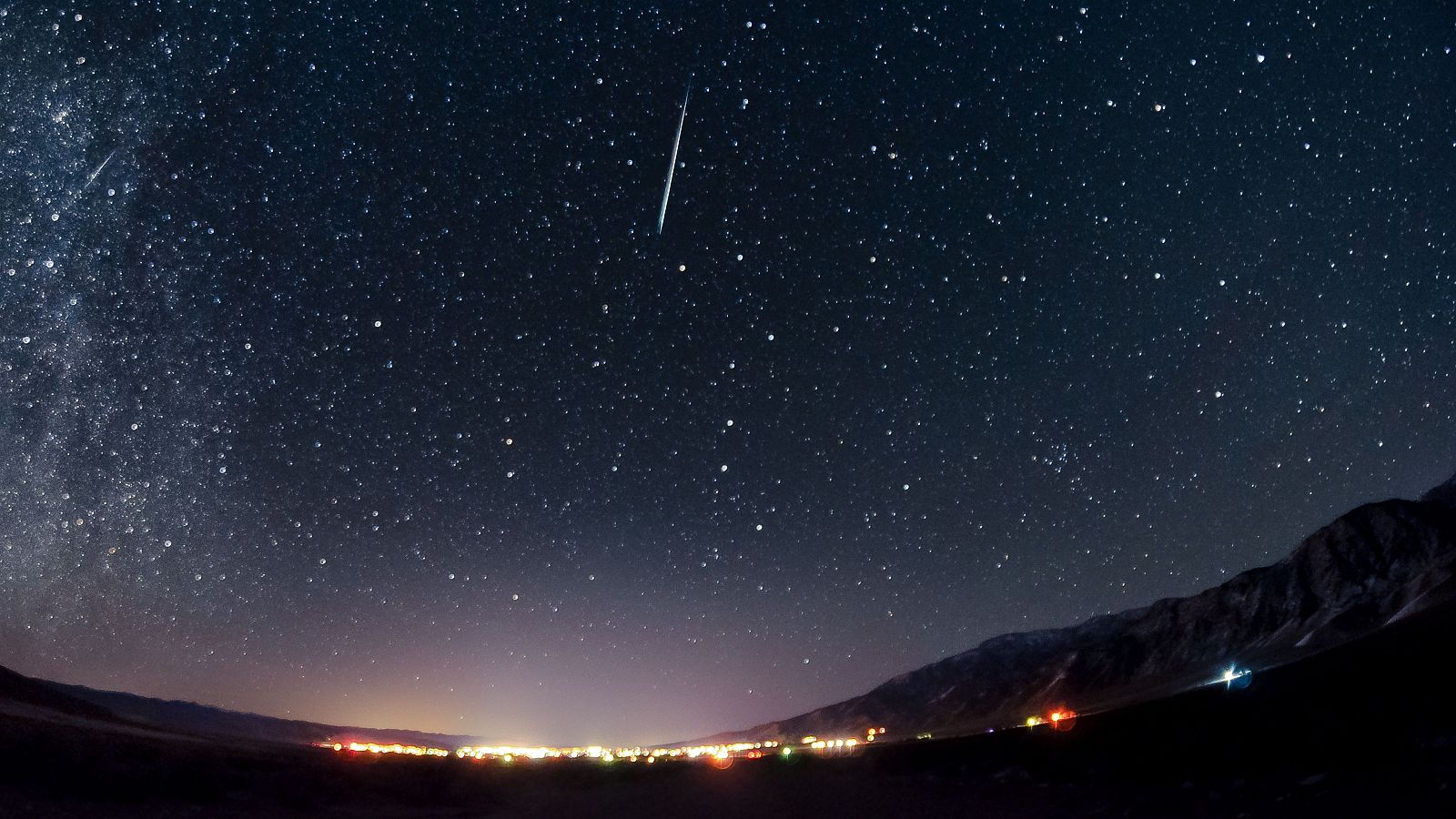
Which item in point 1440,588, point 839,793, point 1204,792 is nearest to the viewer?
point 1204,792

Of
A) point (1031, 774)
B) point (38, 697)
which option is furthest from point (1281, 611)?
point (38, 697)

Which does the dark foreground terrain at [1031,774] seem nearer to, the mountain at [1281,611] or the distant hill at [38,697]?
the distant hill at [38,697]

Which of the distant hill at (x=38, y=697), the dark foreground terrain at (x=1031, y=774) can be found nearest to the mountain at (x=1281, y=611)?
the dark foreground terrain at (x=1031, y=774)

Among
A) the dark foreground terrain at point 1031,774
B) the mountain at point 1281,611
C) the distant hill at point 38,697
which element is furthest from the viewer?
the mountain at point 1281,611

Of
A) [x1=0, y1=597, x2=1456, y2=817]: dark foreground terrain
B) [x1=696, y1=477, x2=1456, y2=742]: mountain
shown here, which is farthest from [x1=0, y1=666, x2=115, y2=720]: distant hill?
[x1=696, y1=477, x2=1456, y2=742]: mountain

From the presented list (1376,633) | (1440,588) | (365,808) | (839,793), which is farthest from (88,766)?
(1440,588)

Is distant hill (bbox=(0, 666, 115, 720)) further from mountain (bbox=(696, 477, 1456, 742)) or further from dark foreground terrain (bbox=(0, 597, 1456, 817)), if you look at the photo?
Result: mountain (bbox=(696, 477, 1456, 742))

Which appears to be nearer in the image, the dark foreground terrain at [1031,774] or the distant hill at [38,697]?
the dark foreground terrain at [1031,774]

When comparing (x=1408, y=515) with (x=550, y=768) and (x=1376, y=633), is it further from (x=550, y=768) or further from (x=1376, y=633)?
(x=550, y=768)
